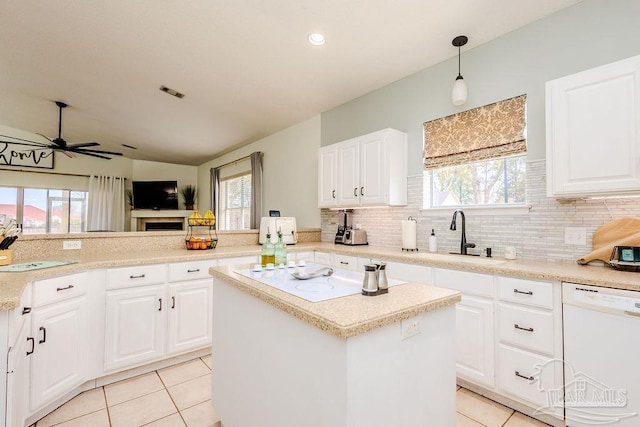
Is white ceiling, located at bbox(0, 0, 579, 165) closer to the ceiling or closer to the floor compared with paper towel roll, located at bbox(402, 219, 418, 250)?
closer to the ceiling

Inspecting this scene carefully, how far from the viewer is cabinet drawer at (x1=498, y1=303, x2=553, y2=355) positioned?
5.65ft

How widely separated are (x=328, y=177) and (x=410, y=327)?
278 centimetres

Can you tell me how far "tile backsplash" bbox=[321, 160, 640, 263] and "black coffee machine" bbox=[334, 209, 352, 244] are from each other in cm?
82

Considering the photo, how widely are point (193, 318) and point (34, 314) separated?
1066 millimetres

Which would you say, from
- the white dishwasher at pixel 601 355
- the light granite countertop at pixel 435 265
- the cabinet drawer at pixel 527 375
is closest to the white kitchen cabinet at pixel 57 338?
the light granite countertop at pixel 435 265

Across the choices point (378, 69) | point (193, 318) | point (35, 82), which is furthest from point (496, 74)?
point (35, 82)

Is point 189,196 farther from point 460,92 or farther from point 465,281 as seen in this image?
point 465,281

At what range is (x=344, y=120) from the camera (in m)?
3.97

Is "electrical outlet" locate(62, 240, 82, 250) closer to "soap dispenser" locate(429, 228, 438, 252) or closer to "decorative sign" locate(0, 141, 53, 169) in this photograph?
"soap dispenser" locate(429, 228, 438, 252)

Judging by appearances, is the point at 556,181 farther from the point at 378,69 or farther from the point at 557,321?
the point at 378,69

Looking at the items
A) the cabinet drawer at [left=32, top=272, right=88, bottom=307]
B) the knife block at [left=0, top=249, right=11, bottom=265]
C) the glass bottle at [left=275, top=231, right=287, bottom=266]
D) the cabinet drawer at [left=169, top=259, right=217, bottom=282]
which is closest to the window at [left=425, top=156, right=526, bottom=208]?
the glass bottle at [left=275, top=231, right=287, bottom=266]

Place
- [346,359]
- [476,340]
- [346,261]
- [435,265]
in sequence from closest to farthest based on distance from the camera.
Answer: [346,359] < [476,340] < [435,265] < [346,261]

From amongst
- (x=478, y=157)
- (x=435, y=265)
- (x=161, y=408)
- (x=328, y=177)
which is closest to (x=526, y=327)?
(x=435, y=265)

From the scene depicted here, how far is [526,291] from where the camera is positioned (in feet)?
5.91
